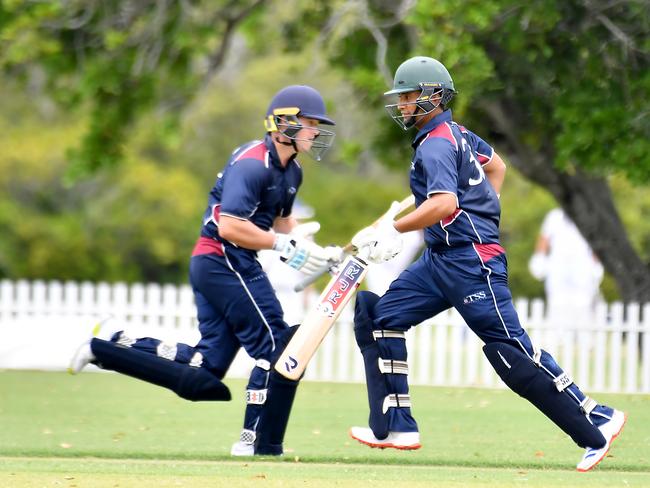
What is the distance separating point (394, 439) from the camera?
270 inches

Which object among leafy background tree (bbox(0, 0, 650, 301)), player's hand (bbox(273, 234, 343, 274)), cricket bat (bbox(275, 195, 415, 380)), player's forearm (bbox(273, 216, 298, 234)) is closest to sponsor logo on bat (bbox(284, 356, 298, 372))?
cricket bat (bbox(275, 195, 415, 380))

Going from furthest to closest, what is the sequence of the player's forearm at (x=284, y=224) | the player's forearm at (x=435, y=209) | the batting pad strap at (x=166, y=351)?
the player's forearm at (x=284, y=224) < the batting pad strap at (x=166, y=351) < the player's forearm at (x=435, y=209)

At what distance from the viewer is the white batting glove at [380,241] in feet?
22.3

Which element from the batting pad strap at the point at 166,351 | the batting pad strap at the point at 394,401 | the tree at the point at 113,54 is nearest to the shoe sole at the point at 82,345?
the batting pad strap at the point at 166,351

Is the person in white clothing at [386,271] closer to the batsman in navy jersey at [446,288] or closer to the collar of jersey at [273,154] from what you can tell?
the collar of jersey at [273,154]

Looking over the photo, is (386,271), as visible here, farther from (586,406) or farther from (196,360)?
(586,406)

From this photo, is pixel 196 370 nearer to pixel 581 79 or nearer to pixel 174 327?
pixel 581 79

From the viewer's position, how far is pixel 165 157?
3419cm

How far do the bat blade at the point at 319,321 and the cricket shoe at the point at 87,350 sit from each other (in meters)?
1.03

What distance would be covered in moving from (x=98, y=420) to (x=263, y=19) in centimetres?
719

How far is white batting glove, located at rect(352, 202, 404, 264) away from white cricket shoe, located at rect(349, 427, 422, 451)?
3.02ft

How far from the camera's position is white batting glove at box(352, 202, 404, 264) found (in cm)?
679

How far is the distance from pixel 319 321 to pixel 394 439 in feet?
2.43

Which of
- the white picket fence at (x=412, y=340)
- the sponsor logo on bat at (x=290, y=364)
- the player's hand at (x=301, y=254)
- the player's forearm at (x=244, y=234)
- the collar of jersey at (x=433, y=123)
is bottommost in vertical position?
the white picket fence at (x=412, y=340)
